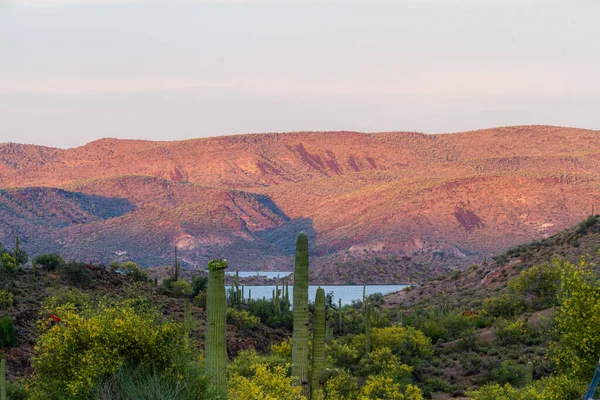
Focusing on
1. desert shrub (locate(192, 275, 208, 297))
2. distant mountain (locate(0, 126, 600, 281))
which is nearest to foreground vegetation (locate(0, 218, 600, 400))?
desert shrub (locate(192, 275, 208, 297))

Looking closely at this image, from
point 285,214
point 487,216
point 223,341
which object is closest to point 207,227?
point 285,214

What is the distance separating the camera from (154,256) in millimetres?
140125

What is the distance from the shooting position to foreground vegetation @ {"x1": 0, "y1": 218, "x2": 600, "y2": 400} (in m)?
18.1

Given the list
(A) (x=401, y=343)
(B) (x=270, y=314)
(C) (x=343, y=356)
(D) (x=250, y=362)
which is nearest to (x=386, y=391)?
(D) (x=250, y=362)

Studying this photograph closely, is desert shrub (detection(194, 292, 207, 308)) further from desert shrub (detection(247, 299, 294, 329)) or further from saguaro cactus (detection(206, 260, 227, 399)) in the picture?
saguaro cactus (detection(206, 260, 227, 399))

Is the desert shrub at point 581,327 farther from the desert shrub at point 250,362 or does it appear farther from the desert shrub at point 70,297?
the desert shrub at point 70,297

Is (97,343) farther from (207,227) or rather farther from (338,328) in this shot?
(207,227)

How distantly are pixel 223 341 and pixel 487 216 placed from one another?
131310mm

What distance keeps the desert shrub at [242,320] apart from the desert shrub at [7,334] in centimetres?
1487

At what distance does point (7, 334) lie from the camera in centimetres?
3291

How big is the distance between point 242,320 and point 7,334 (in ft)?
52.6

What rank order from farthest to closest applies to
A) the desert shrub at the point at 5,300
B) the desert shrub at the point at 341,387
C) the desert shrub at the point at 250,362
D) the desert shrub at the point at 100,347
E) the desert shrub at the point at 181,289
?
1. the desert shrub at the point at 181,289
2. the desert shrub at the point at 5,300
3. the desert shrub at the point at 250,362
4. the desert shrub at the point at 341,387
5. the desert shrub at the point at 100,347

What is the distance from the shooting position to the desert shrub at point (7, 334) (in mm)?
32781

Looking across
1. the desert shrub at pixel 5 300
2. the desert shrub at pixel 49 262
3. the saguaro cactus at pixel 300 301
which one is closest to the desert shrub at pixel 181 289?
the desert shrub at pixel 49 262
